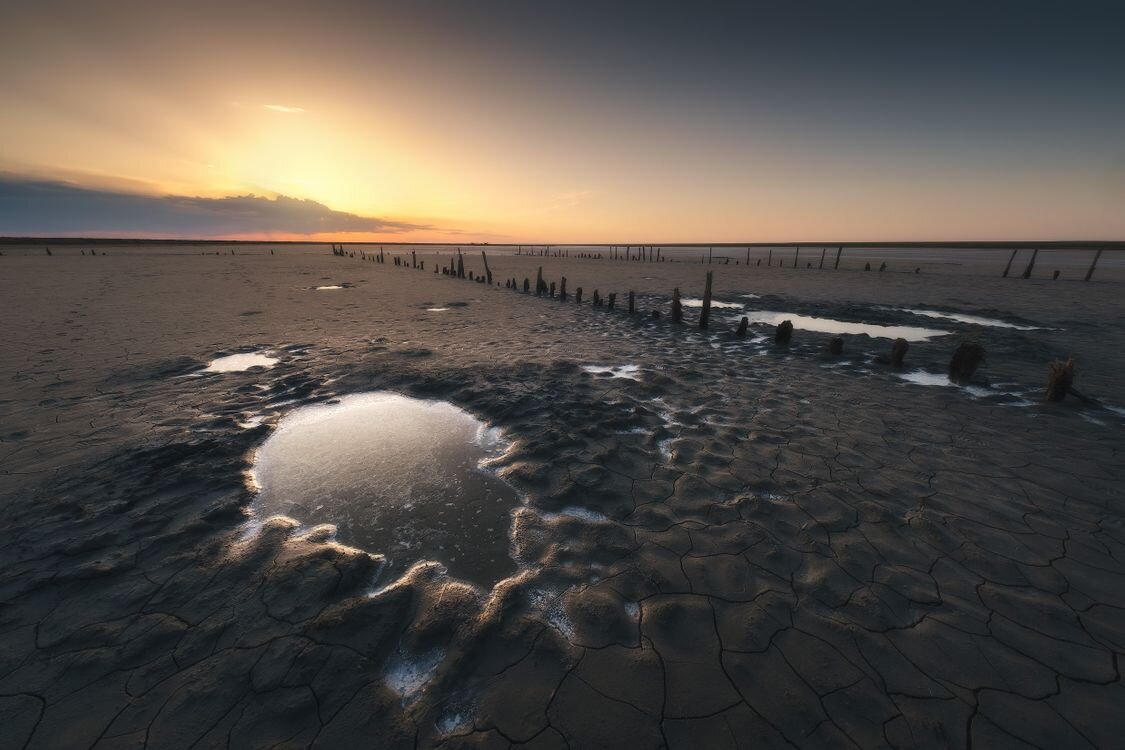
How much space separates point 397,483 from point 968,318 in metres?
19.2

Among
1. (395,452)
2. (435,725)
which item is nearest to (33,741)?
(435,725)

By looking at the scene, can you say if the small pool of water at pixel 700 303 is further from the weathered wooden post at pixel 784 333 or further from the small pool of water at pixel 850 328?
the weathered wooden post at pixel 784 333

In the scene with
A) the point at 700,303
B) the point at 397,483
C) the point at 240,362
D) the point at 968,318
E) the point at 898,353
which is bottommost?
the point at 397,483

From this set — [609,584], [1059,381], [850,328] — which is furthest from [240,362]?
[850,328]

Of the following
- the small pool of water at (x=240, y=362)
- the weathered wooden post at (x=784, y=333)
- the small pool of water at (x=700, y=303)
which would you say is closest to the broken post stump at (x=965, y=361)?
the weathered wooden post at (x=784, y=333)

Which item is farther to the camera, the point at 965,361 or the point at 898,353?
the point at 898,353

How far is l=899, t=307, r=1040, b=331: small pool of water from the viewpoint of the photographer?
42.1 feet

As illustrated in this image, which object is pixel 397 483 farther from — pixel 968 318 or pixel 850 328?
pixel 968 318

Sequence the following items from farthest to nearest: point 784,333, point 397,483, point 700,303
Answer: point 700,303, point 784,333, point 397,483

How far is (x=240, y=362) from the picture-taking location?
336 inches

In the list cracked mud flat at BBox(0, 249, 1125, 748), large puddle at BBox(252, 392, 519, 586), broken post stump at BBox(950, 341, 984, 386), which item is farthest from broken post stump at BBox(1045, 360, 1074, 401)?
large puddle at BBox(252, 392, 519, 586)

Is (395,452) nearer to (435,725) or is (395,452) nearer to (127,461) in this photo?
(127,461)

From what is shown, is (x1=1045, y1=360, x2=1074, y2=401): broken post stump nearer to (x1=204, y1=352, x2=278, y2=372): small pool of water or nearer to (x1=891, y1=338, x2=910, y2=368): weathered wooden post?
(x1=891, y1=338, x2=910, y2=368): weathered wooden post

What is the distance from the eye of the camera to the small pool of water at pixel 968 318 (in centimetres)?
1283
